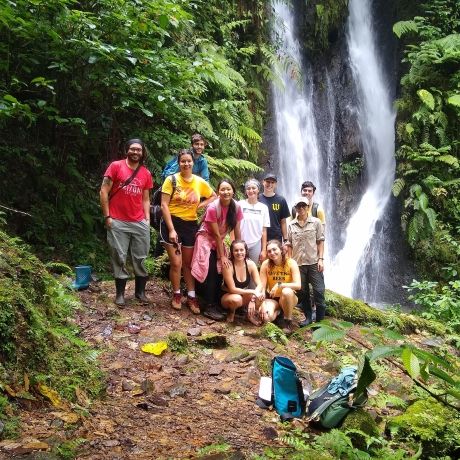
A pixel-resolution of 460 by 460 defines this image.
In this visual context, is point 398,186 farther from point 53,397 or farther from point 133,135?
point 53,397

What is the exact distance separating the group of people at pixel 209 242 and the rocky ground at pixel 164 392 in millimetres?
334

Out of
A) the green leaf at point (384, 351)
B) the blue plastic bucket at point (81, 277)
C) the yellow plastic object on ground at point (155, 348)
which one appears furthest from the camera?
the blue plastic bucket at point (81, 277)

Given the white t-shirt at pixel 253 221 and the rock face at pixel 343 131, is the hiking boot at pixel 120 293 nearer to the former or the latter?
the white t-shirt at pixel 253 221

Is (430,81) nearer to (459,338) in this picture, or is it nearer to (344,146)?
(344,146)

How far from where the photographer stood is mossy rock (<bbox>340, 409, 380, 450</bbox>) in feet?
9.80

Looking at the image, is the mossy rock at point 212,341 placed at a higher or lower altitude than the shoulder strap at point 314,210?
lower

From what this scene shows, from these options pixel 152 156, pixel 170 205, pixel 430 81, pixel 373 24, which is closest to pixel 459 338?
pixel 170 205

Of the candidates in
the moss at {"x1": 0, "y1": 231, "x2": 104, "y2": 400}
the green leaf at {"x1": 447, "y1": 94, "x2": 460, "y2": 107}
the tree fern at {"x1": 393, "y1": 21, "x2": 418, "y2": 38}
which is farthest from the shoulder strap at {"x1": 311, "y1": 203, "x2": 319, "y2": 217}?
the tree fern at {"x1": 393, "y1": 21, "x2": 418, "y2": 38}

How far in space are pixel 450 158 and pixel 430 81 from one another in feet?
9.44

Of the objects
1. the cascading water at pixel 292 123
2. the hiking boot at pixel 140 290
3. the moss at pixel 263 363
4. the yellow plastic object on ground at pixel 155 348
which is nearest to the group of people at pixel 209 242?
the hiking boot at pixel 140 290

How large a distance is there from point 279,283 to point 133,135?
340cm

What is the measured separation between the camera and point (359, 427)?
3066mm

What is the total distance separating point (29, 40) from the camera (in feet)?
17.7

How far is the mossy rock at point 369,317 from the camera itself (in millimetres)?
7363
